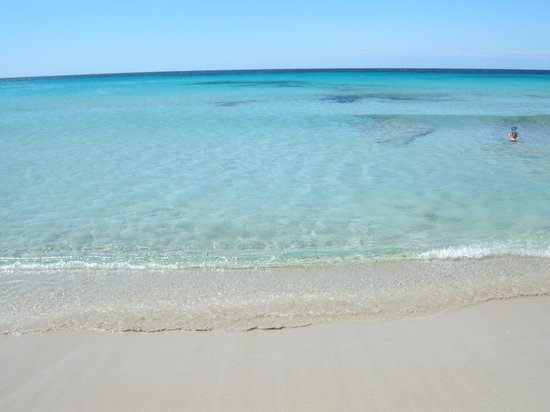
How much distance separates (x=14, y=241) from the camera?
6.88 metres

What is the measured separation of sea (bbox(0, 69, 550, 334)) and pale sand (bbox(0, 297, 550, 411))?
0.94ft

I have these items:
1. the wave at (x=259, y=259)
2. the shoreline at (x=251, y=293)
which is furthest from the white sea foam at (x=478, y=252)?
the shoreline at (x=251, y=293)

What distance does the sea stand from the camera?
4.95 metres

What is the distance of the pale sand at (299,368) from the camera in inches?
134

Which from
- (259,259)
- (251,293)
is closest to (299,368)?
(251,293)

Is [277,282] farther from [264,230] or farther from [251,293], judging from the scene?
[264,230]

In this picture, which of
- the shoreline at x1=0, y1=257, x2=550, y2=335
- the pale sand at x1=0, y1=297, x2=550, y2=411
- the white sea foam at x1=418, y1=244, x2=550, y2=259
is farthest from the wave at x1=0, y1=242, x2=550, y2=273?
the pale sand at x1=0, y1=297, x2=550, y2=411

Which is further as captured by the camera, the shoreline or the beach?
the shoreline

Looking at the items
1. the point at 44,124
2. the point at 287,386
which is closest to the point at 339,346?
the point at 287,386

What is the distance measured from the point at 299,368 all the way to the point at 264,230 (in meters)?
3.62

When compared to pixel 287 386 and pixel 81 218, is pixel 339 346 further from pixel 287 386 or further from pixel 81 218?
pixel 81 218

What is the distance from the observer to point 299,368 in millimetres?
3768

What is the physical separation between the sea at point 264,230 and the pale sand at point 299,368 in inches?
11.3

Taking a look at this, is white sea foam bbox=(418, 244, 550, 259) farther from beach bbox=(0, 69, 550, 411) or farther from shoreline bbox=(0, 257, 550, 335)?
shoreline bbox=(0, 257, 550, 335)
